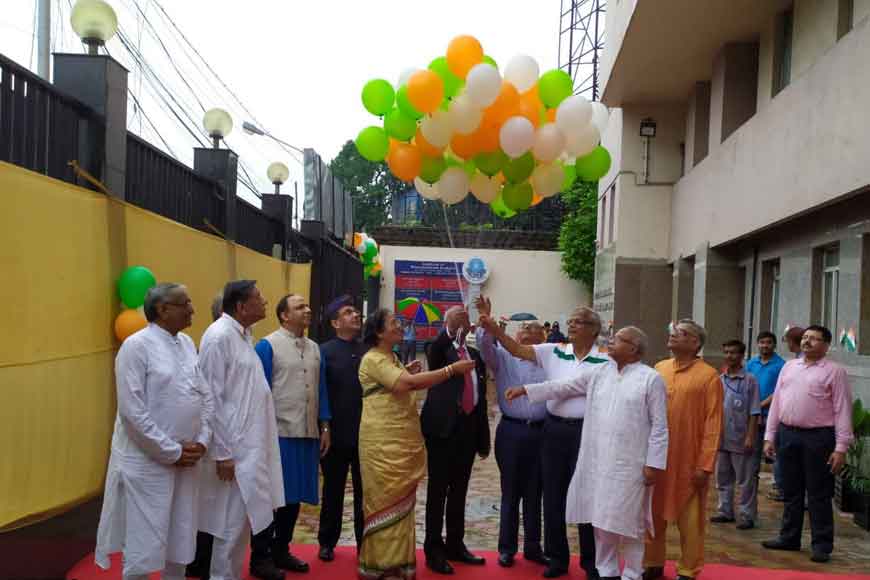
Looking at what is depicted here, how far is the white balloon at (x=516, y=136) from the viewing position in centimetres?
582

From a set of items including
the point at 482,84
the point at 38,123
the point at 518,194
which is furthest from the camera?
the point at 518,194

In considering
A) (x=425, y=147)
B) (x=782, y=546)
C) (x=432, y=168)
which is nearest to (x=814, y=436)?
(x=782, y=546)

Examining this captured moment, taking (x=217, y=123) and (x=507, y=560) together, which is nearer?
(x=507, y=560)

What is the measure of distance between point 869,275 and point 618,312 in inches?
327

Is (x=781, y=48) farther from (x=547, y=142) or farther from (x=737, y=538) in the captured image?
(x=737, y=538)

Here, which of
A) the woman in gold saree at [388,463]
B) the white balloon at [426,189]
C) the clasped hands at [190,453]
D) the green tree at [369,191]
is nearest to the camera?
the clasped hands at [190,453]

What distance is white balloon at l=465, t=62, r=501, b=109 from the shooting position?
577 cm

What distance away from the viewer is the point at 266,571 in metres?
5.04

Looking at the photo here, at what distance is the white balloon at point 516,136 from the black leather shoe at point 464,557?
2.70m

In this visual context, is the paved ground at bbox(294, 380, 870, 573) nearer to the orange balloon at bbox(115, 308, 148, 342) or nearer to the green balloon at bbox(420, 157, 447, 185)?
the orange balloon at bbox(115, 308, 148, 342)

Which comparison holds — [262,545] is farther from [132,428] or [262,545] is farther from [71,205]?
[71,205]

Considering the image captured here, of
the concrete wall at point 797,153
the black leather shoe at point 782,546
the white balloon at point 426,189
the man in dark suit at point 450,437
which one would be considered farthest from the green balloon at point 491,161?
→ the black leather shoe at point 782,546

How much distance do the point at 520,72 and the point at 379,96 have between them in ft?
3.47

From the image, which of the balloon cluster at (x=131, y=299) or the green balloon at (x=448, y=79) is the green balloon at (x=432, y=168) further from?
the balloon cluster at (x=131, y=299)
